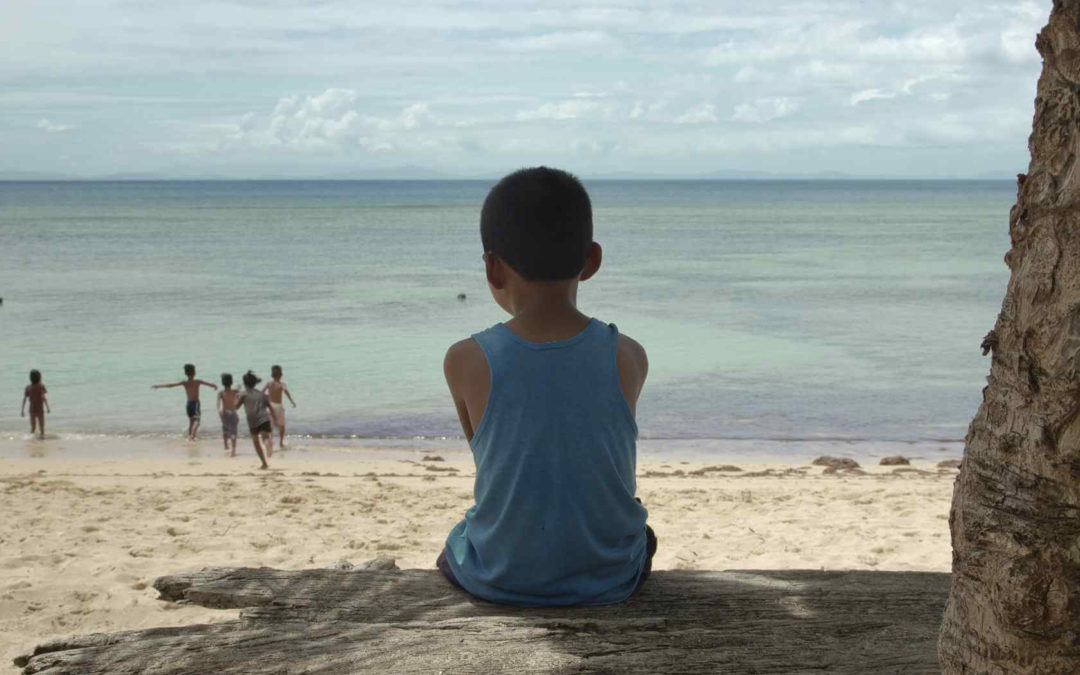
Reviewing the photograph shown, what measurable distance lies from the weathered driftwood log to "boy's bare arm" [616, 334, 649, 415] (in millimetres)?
607

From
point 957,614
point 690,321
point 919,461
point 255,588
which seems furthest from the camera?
point 690,321

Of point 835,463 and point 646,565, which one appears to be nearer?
point 646,565

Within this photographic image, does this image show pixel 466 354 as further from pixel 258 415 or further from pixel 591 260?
pixel 258 415

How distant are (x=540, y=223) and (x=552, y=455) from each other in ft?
1.97

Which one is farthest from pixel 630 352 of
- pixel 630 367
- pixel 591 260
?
pixel 591 260

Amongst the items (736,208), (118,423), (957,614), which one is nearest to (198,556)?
(957,614)

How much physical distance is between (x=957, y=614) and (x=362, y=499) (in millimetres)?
7433

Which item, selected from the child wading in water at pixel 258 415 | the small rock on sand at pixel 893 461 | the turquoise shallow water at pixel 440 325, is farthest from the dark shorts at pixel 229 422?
the small rock on sand at pixel 893 461

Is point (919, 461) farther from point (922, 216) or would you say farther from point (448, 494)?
point (922, 216)

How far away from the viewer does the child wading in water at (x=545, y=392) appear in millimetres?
2699

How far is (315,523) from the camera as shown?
8.07 meters

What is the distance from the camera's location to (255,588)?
3.13m

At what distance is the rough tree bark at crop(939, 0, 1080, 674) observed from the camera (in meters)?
1.88

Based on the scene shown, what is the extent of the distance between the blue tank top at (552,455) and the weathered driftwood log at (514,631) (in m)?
0.18
